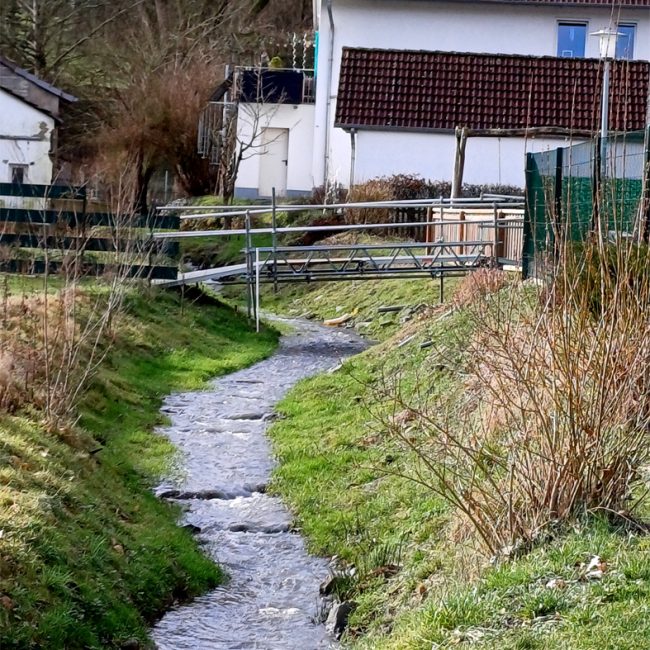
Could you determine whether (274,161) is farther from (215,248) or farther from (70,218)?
(70,218)

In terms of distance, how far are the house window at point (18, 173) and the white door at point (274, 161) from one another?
7.50 metres

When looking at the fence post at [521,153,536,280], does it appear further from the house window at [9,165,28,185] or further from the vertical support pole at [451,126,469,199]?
the house window at [9,165,28,185]

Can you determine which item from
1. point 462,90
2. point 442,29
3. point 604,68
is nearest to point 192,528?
point 604,68

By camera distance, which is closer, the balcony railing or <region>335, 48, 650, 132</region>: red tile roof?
<region>335, 48, 650, 132</region>: red tile roof


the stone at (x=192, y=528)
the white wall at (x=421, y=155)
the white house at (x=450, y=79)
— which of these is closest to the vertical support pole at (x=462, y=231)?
the white house at (x=450, y=79)

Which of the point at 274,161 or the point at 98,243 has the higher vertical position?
the point at 274,161

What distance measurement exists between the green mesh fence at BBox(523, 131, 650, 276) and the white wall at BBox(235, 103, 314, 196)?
20.8 m

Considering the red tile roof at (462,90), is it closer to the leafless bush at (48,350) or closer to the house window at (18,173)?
the house window at (18,173)

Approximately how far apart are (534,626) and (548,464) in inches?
53.7

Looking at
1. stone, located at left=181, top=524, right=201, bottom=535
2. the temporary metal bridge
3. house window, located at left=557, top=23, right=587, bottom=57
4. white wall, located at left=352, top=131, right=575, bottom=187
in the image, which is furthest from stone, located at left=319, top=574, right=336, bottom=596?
house window, located at left=557, top=23, right=587, bottom=57

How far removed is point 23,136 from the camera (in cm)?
3806

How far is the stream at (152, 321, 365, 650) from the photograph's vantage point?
336 inches

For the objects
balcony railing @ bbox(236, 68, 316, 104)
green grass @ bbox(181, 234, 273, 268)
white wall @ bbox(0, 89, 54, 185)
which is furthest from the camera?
white wall @ bbox(0, 89, 54, 185)

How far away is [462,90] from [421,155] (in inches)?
83.2
